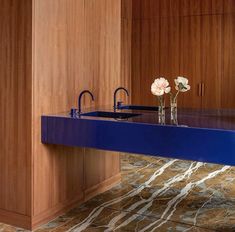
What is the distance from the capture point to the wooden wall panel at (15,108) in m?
3.01

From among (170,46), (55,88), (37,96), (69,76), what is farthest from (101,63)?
(170,46)

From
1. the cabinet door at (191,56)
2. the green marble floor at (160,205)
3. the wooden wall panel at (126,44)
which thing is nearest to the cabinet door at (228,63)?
the cabinet door at (191,56)

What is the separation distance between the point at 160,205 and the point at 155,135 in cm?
118

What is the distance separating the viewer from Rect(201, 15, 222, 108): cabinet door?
6098mm

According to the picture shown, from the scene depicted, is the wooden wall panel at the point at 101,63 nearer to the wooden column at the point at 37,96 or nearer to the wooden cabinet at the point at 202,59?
the wooden column at the point at 37,96

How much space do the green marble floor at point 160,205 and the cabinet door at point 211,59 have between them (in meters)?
1.46

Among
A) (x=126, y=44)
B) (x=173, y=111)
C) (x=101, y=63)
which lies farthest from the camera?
(x=126, y=44)

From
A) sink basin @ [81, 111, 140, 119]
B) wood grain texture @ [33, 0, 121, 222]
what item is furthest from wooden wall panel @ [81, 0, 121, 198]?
sink basin @ [81, 111, 140, 119]

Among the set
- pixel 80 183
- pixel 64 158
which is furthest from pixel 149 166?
pixel 64 158

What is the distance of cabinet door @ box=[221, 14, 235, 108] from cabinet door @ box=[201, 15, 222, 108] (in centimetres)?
7

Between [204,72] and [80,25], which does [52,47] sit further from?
[204,72]

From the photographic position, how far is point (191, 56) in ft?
20.7

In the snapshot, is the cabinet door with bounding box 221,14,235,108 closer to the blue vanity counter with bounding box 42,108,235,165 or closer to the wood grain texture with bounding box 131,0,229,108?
the wood grain texture with bounding box 131,0,229,108

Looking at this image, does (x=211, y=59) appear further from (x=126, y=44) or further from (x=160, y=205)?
(x=160, y=205)
